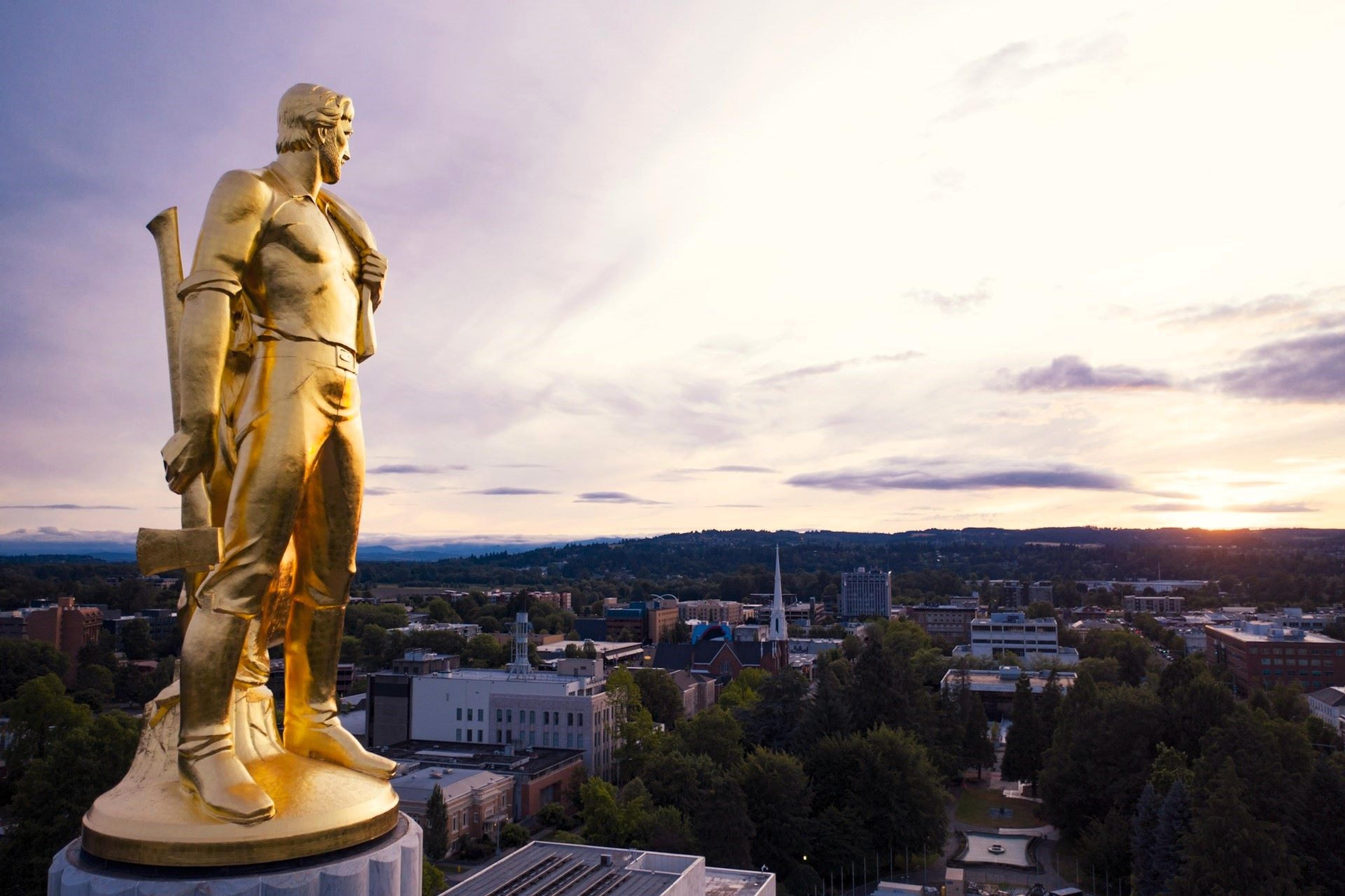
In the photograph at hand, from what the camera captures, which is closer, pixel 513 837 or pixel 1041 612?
pixel 513 837

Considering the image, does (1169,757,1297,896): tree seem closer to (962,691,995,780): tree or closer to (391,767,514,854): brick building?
(391,767,514,854): brick building

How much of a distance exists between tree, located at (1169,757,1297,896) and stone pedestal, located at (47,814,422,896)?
29326 mm

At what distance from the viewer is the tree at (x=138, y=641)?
93938 mm

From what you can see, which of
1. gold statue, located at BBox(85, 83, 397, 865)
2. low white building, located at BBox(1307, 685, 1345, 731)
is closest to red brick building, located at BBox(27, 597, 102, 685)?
gold statue, located at BBox(85, 83, 397, 865)

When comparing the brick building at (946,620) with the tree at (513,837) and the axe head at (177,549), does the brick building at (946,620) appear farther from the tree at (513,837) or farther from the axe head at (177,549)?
the axe head at (177,549)

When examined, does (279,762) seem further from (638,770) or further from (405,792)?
(638,770)

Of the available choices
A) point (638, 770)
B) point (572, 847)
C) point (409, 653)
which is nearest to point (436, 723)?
point (409, 653)

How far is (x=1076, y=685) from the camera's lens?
54719 millimetres

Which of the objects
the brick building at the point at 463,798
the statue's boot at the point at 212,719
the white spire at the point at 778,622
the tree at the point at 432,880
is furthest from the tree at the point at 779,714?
the white spire at the point at 778,622

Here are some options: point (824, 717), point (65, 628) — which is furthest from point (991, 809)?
point (65, 628)

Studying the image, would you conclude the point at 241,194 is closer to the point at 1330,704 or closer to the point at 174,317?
the point at 174,317

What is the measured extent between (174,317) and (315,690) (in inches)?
130

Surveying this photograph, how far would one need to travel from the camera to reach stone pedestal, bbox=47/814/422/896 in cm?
713

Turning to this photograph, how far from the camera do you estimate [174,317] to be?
864 centimetres
